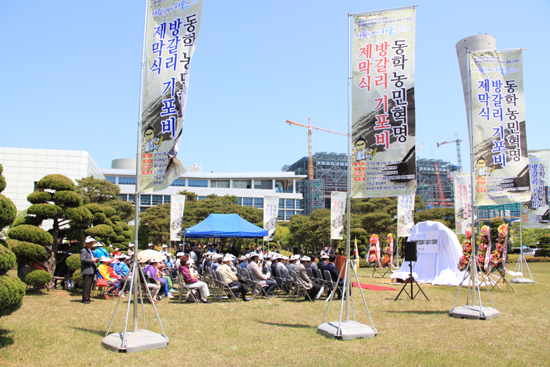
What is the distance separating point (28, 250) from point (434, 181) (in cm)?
9880

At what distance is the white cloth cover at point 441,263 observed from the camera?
14250 millimetres

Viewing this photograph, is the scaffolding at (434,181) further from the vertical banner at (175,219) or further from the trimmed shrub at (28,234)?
the trimmed shrub at (28,234)

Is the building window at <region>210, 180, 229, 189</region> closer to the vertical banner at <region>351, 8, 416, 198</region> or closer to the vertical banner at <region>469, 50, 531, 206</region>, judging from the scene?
the vertical banner at <region>469, 50, 531, 206</region>

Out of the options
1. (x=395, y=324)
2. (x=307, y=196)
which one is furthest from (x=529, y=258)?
(x=307, y=196)

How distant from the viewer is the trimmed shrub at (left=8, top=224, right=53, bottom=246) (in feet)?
31.2

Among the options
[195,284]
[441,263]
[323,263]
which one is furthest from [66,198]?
[441,263]

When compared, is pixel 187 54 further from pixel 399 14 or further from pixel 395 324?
pixel 395 324

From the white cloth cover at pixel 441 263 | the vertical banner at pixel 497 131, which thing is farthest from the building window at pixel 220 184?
the vertical banner at pixel 497 131

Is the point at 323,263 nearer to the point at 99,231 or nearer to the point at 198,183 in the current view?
the point at 99,231

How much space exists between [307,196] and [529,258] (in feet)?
179

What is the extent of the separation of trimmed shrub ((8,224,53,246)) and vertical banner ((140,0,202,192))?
210 inches

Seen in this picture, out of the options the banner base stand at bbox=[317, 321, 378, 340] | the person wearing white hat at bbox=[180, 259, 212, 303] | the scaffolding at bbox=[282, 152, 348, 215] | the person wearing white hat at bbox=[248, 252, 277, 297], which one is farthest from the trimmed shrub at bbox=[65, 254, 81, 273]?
the scaffolding at bbox=[282, 152, 348, 215]

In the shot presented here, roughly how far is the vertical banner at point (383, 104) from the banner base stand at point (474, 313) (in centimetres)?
298

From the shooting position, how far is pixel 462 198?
19391mm
